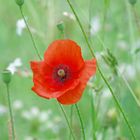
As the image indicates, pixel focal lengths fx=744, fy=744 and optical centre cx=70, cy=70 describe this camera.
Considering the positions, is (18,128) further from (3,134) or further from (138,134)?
(138,134)

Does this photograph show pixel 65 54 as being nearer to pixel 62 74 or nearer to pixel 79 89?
pixel 62 74

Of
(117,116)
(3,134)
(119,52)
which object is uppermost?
(119,52)

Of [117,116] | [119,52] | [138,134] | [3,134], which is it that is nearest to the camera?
[117,116]

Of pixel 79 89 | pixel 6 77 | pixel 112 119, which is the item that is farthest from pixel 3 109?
pixel 79 89

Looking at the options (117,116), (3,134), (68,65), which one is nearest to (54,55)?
(68,65)

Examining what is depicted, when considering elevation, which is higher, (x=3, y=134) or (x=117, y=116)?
(x=3, y=134)

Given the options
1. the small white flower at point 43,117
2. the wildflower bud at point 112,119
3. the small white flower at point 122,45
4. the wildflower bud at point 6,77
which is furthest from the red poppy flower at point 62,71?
the small white flower at point 122,45

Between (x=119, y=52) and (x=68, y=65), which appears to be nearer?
(x=68, y=65)
